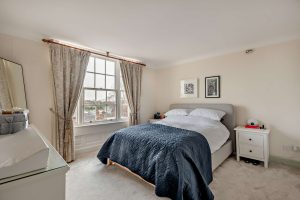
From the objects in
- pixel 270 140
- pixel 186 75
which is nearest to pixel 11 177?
pixel 270 140

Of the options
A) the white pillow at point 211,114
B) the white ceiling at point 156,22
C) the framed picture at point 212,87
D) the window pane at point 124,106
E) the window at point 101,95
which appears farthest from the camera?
the window pane at point 124,106

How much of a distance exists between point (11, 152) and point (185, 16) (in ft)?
7.21

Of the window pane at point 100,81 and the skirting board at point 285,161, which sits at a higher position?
the window pane at point 100,81

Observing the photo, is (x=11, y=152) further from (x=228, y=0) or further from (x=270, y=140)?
(x=270, y=140)

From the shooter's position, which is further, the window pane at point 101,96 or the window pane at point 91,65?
the window pane at point 101,96

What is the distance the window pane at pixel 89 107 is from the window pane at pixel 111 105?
1.19 ft

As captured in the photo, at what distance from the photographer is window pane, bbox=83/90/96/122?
3365 mm

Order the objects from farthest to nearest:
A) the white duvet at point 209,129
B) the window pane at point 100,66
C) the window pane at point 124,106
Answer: the window pane at point 124,106 < the window pane at point 100,66 < the white duvet at point 209,129

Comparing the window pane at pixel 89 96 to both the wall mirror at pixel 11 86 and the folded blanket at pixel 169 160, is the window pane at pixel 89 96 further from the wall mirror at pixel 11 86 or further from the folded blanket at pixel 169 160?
the folded blanket at pixel 169 160

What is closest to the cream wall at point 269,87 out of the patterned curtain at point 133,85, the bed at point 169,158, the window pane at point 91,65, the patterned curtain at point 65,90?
the bed at point 169,158

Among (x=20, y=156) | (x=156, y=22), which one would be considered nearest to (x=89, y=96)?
(x=156, y=22)

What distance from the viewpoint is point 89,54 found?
10.3 feet

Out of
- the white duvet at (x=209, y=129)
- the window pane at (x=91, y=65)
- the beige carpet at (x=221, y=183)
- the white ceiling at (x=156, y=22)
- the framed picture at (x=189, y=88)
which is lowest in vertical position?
the beige carpet at (x=221, y=183)

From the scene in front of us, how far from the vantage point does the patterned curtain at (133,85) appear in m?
3.90
